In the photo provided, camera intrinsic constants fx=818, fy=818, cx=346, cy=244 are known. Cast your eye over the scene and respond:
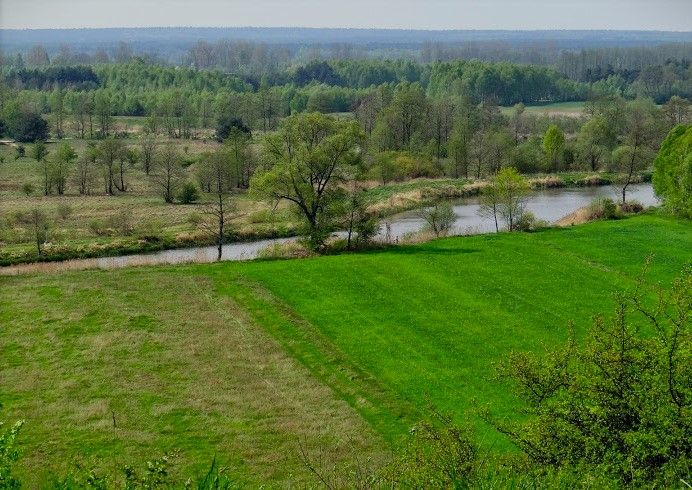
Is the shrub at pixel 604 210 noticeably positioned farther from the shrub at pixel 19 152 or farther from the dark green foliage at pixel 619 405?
the shrub at pixel 19 152

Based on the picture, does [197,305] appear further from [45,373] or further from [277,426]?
[277,426]

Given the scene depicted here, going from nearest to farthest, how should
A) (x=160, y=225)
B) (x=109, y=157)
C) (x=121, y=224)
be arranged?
1. (x=121, y=224)
2. (x=160, y=225)
3. (x=109, y=157)

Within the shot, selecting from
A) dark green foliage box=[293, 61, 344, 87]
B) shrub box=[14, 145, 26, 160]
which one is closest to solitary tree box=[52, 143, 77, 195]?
shrub box=[14, 145, 26, 160]

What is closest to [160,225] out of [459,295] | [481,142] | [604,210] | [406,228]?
[406,228]

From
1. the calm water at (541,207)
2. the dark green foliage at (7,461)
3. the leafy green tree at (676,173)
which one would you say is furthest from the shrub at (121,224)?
the dark green foliage at (7,461)

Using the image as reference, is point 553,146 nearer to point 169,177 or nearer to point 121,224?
point 169,177
